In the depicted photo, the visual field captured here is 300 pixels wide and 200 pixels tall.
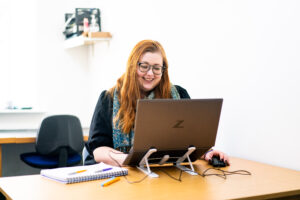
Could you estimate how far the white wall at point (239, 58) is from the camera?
1701 mm

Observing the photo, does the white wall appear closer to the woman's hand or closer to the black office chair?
the woman's hand

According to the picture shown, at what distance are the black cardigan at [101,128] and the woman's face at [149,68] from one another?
8.0 inches

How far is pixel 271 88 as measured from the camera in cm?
178

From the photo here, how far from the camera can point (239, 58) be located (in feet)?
6.50

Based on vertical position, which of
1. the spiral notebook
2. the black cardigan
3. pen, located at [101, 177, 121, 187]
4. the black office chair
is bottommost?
the black office chair

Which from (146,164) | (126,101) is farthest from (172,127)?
(126,101)

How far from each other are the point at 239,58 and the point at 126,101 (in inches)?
25.8

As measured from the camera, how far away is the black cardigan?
180cm

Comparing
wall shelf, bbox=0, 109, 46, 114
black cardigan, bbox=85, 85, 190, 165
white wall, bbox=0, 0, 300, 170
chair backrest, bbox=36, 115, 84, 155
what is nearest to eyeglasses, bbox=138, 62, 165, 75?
black cardigan, bbox=85, 85, 190, 165

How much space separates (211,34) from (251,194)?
121 cm

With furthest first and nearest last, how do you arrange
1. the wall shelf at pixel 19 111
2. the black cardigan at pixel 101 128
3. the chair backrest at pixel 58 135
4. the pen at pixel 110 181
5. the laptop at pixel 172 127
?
the wall shelf at pixel 19 111
the chair backrest at pixel 58 135
the black cardigan at pixel 101 128
the laptop at pixel 172 127
the pen at pixel 110 181

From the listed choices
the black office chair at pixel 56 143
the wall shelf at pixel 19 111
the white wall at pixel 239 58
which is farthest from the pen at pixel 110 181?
the wall shelf at pixel 19 111

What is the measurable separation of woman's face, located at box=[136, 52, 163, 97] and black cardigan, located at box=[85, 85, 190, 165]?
202mm

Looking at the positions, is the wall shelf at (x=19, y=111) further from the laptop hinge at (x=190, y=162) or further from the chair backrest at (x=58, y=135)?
the laptop hinge at (x=190, y=162)
